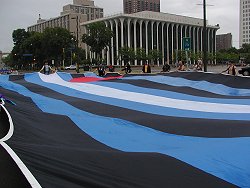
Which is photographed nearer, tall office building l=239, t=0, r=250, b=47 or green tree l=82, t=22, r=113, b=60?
green tree l=82, t=22, r=113, b=60

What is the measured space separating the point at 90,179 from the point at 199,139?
5.91 feet

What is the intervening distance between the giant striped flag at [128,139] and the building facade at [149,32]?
81.7m

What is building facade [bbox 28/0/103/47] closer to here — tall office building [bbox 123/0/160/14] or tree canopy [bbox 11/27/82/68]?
tall office building [bbox 123/0/160/14]

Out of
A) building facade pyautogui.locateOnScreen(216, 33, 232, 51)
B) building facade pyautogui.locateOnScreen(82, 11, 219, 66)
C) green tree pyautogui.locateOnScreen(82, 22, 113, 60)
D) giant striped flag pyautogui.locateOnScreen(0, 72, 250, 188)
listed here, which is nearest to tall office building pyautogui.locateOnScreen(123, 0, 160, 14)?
building facade pyautogui.locateOnScreen(82, 11, 219, 66)

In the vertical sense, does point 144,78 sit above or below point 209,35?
below

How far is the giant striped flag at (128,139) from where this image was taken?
2.72 m

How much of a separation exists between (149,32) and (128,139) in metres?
98.3

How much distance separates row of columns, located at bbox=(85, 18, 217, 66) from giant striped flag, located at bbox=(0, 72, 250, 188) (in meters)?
82.4

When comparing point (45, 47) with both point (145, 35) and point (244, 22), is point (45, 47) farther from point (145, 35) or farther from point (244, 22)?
point (244, 22)

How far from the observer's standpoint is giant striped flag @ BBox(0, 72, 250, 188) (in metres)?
2.72

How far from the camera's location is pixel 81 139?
13.2ft

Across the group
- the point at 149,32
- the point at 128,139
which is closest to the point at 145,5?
the point at 149,32

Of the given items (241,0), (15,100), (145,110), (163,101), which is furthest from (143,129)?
(241,0)

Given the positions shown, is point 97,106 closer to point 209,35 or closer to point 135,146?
point 135,146
